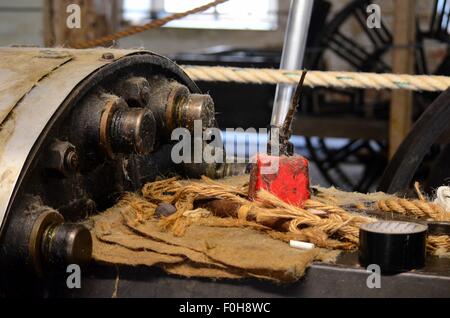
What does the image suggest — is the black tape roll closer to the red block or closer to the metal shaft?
the red block

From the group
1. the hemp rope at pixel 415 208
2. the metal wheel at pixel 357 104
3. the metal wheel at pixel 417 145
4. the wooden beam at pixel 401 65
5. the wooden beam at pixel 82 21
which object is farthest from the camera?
the metal wheel at pixel 357 104

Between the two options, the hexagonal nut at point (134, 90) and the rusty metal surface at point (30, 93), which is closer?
the rusty metal surface at point (30, 93)

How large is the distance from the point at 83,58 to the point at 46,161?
246mm

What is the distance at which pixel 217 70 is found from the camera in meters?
1.98

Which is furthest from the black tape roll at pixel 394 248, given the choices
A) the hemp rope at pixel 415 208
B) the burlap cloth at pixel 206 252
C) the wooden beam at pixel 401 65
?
the wooden beam at pixel 401 65

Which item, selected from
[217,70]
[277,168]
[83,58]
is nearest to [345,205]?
[277,168]

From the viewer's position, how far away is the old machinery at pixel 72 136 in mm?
1000

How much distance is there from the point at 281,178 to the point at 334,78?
29.8 inches

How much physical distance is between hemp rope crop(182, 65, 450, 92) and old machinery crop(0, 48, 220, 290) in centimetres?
45

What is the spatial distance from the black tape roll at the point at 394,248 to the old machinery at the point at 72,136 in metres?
0.40

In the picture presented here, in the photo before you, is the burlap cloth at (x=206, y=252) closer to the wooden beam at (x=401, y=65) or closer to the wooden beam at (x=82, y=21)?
the wooden beam at (x=82, y=21)

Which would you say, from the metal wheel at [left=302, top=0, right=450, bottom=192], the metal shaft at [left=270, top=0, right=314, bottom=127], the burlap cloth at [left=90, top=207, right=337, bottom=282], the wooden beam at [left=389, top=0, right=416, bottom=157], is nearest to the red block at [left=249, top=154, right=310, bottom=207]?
the burlap cloth at [left=90, top=207, right=337, bottom=282]

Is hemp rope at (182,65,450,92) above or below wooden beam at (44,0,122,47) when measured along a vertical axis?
below

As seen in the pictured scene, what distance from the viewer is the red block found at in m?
1.20
